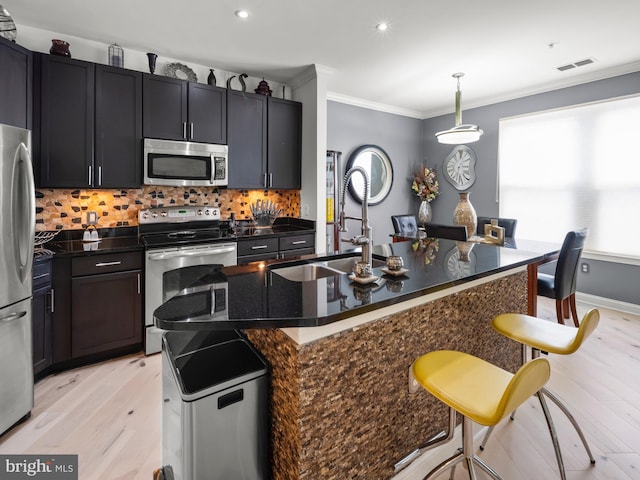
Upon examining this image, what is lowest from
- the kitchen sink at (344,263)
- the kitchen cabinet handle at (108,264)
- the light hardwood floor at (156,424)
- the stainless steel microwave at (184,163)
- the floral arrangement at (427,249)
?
the light hardwood floor at (156,424)

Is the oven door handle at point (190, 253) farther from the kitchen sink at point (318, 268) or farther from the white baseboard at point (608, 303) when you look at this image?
the white baseboard at point (608, 303)

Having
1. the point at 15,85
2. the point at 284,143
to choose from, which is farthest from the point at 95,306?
the point at 284,143

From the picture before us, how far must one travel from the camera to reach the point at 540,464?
176 cm

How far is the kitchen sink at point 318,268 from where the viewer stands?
1987 millimetres

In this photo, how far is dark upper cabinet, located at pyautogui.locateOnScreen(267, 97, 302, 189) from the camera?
397 centimetres

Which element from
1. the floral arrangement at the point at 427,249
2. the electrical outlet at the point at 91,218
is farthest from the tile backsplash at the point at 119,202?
the floral arrangement at the point at 427,249

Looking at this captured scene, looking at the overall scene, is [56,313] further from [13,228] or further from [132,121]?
[132,121]

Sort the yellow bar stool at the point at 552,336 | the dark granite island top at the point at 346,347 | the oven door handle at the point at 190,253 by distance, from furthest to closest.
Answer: the oven door handle at the point at 190,253 < the yellow bar stool at the point at 552,336 < the dark granite island top at the point at 346,347

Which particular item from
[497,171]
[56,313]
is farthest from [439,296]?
[497,171]

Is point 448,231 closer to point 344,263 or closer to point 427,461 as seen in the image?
point 344,263

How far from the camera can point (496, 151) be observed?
508 centimetres

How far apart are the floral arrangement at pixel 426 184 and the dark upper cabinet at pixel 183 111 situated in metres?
3.36

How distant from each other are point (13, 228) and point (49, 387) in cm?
126

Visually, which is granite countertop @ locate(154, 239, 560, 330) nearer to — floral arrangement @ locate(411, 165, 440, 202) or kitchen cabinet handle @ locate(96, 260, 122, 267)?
kitchen cabinet handle @ locate(96, 260, 122, 267)
